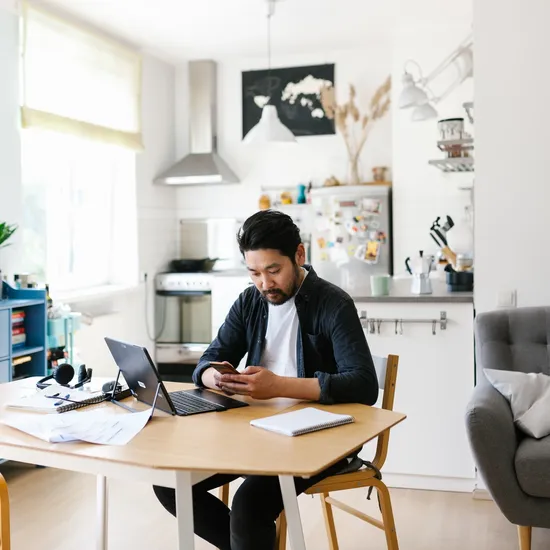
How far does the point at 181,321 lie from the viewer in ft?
21.2

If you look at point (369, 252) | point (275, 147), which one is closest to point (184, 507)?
point (369, 252)

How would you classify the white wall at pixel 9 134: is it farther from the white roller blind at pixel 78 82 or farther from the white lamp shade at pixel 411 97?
the white lamp shade at pixel 411 97

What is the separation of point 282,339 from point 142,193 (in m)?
4.04

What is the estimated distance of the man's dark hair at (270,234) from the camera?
87.0 inches

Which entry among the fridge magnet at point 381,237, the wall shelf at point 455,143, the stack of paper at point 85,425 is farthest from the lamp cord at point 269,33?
the stack of paper at point 85,425

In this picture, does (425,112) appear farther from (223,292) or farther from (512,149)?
(223,292)

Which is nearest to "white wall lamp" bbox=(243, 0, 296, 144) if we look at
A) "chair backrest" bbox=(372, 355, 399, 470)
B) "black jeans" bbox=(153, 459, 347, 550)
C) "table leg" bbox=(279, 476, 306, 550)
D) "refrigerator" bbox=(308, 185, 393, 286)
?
"refrigerator" bbox=(308, 185, 393, 286)

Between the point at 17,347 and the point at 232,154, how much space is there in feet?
10.4

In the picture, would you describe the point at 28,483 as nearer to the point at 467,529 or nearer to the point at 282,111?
the point at 467,529

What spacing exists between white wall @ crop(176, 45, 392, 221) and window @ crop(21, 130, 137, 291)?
858 millimetres

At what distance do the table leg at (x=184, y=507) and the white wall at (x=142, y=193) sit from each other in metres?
3.16

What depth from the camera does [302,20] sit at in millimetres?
5422

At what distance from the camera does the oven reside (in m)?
6.29

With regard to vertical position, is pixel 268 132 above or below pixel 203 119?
below
